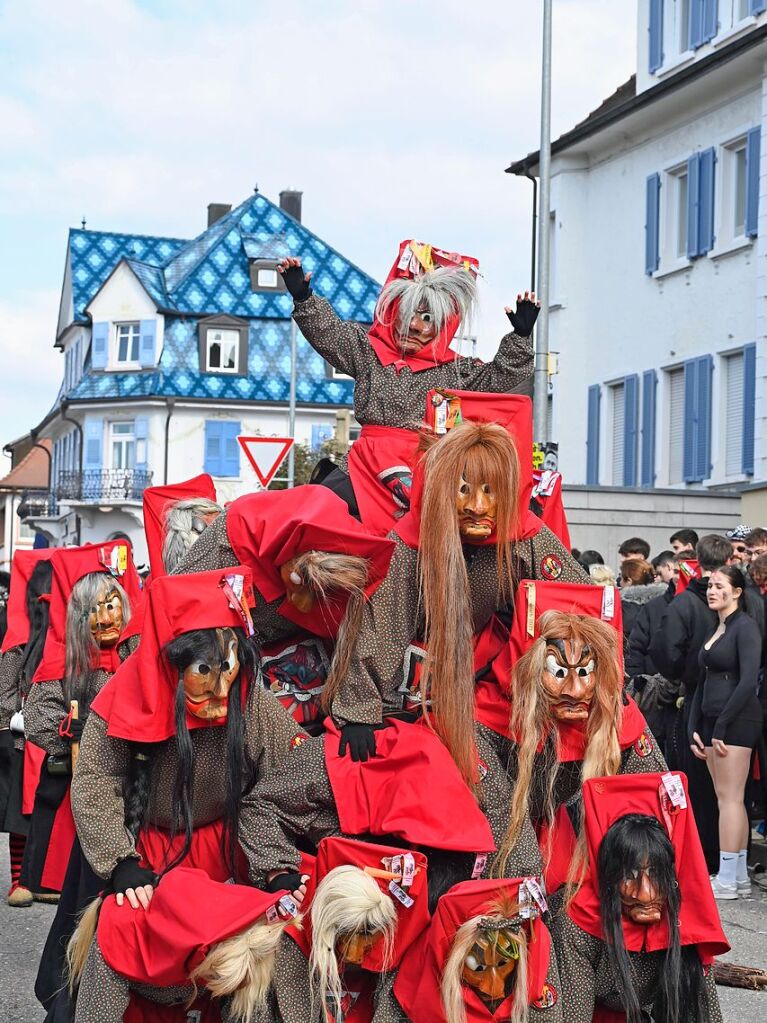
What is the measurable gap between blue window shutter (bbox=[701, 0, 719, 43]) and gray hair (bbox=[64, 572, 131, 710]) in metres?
16.7

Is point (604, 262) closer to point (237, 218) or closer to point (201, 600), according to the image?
point (201, 600)

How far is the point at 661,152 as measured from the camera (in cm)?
2273

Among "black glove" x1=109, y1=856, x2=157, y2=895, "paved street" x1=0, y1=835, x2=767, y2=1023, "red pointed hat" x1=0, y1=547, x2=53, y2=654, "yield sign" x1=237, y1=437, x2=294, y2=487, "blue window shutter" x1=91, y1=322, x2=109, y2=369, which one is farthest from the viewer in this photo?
"blue window shutter" x1=91, y1=322, x2=109, y2=369

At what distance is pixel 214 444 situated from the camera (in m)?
46.0

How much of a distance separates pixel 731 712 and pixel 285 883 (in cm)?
461

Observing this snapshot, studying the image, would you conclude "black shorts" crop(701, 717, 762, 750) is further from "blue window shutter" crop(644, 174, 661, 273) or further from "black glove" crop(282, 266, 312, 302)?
"blue window shutter" crop(644, 174, 661, 273)

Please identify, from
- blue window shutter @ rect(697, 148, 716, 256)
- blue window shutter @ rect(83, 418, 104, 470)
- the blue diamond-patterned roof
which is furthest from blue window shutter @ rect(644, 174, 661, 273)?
blue window shutter @ rect(83, 418, 104, 470)

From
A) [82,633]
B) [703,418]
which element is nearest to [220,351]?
[703,418]

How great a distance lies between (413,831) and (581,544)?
1457cm

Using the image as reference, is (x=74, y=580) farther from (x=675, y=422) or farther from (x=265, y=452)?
(x=675, y=422)

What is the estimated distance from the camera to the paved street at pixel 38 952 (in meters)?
6.66

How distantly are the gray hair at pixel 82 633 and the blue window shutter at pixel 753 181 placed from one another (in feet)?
48.3

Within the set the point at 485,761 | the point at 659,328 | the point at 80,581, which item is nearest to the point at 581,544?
the point at 659,328

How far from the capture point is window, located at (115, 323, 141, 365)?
152 ft
